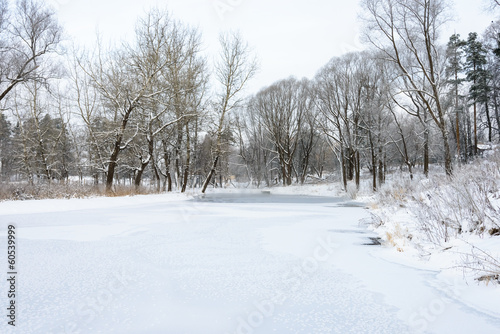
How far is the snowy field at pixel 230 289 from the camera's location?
212 centimetres

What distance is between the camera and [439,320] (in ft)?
7.29

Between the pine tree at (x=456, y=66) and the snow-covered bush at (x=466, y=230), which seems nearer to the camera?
the snow-covered bush at (x=466, y=230)

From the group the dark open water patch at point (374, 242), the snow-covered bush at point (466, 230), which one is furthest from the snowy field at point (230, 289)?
the snow-covered bush at point (466, 230)

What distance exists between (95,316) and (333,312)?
1891mm

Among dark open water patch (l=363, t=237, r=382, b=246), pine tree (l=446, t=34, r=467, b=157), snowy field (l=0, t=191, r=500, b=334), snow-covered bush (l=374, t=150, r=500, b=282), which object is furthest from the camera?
pine tree (l=446, t=34, r=467, b=157)

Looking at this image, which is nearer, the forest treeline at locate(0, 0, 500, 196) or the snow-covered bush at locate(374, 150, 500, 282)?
the snow-covered bush at locate(374, 150, 500, 282)

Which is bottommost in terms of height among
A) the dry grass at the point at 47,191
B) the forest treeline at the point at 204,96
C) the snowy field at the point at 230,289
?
the snowy field at the point at 230,289

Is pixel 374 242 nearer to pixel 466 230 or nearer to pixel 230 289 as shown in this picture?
pixel 466 230

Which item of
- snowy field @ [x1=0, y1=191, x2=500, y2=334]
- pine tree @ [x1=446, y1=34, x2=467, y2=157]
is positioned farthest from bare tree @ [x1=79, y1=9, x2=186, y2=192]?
pine tree @ [x1=446, y1=34, x2=467, y2=157]

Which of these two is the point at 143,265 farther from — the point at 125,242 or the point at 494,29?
the point at 494,29

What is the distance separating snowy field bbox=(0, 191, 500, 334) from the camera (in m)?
2.12

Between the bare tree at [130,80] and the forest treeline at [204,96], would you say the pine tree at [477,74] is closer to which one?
the forest treeline at [204,96]

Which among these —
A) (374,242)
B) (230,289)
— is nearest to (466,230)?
(374,242)

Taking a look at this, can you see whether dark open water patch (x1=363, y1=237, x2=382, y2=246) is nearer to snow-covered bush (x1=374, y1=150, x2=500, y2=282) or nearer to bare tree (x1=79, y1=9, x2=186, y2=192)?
snow-covered bush (x1=374, y1=150, x2=500, y2=282)
